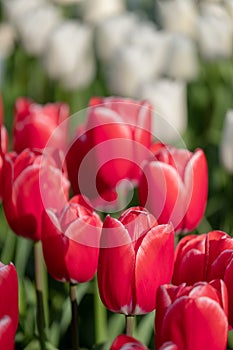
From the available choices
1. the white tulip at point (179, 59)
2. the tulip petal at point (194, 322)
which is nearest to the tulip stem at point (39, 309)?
the tulip petal at point (194, 322)

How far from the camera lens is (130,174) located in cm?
151

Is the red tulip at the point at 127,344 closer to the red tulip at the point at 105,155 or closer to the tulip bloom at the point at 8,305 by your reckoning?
the tulip bloom at the point at 8,305

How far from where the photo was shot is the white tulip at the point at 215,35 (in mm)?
2943

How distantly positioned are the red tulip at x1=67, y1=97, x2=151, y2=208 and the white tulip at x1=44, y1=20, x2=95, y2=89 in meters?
1.42

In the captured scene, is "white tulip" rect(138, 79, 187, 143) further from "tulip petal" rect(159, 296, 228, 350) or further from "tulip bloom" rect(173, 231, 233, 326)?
"tulip petal" rect(159, 296, 228, 350)

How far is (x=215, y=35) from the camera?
296 centimetres

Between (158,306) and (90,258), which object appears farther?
(90,258)

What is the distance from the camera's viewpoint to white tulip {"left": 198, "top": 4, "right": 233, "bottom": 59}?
294 centimetres

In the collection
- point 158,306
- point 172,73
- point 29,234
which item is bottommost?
point 172,73

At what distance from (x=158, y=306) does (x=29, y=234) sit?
1.36 feet

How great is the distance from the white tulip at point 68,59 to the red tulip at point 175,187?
1.53 meters

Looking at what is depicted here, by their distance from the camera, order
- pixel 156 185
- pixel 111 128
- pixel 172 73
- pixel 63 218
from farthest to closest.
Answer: pixel 172 73
pixel 111 128
pixel 156 185
pixel 63 218

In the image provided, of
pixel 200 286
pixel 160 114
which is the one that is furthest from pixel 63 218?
pixel 160 114

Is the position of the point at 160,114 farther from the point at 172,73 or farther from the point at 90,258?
the point at 90,258
